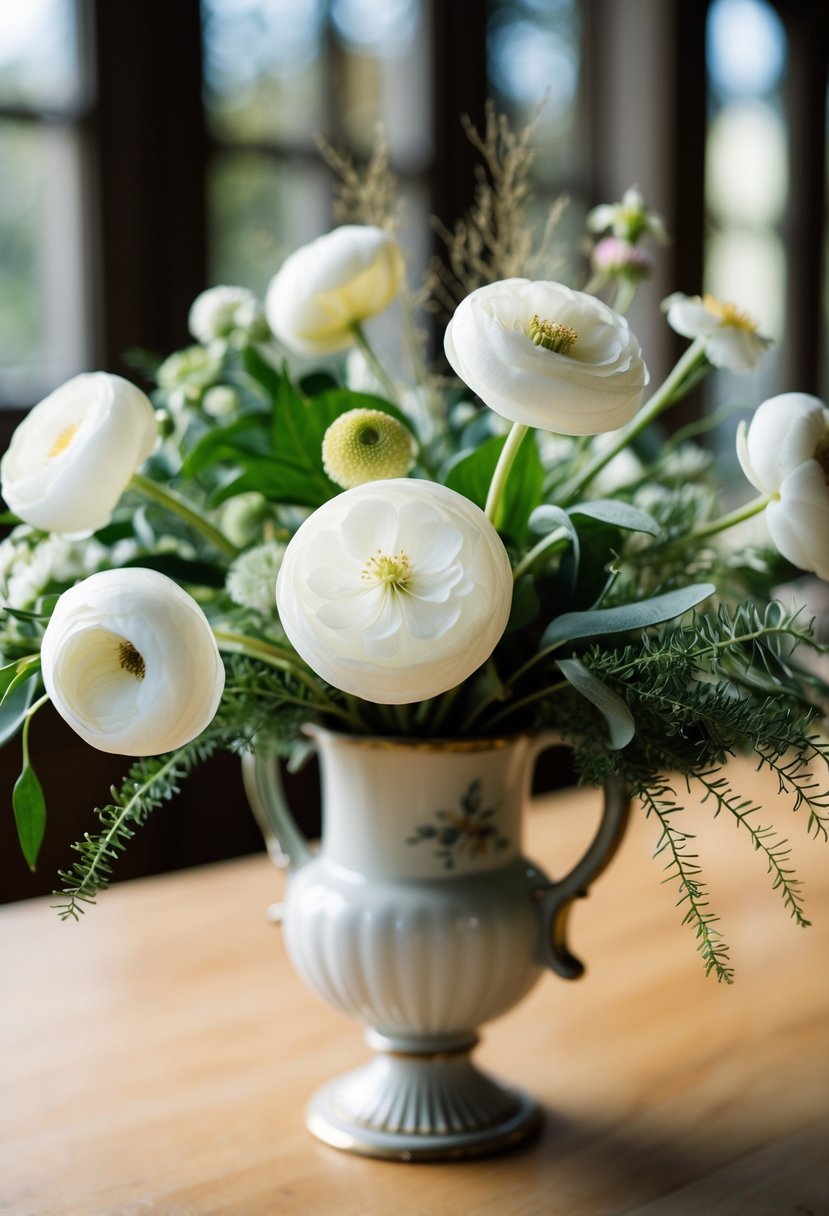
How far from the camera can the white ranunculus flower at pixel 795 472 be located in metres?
0.56

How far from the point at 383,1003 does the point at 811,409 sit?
0.36 metres

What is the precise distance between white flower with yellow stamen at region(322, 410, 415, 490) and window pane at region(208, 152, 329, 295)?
155 centimetres

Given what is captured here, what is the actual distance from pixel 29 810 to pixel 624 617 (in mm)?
271

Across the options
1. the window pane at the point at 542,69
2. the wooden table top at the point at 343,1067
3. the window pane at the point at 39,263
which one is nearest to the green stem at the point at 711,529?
the wooden table top at the point at 343,1067

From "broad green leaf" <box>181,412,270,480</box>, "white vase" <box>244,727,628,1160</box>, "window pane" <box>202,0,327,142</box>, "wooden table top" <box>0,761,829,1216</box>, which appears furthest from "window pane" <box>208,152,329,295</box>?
"white vase" <box>244,727,628,1160</box>

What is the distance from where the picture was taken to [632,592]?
2.15 feet

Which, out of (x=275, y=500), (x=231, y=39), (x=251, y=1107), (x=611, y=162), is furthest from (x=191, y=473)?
(x=611, y=162)

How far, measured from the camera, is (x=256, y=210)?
2.15 meters

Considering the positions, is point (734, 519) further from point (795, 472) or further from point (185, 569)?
point (185, 569)

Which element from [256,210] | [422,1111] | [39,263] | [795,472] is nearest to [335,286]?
[795,472]

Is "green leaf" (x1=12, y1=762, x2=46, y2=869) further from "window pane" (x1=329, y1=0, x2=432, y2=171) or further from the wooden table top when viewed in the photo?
"window pane" (x1=329, y1=0, x2=432, y2=171)

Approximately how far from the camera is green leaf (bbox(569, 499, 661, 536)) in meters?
0.54

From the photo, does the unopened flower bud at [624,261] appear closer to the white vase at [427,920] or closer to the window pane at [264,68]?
the white vase at [427,920]

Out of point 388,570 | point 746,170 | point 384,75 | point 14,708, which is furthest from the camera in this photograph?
point 746,170
